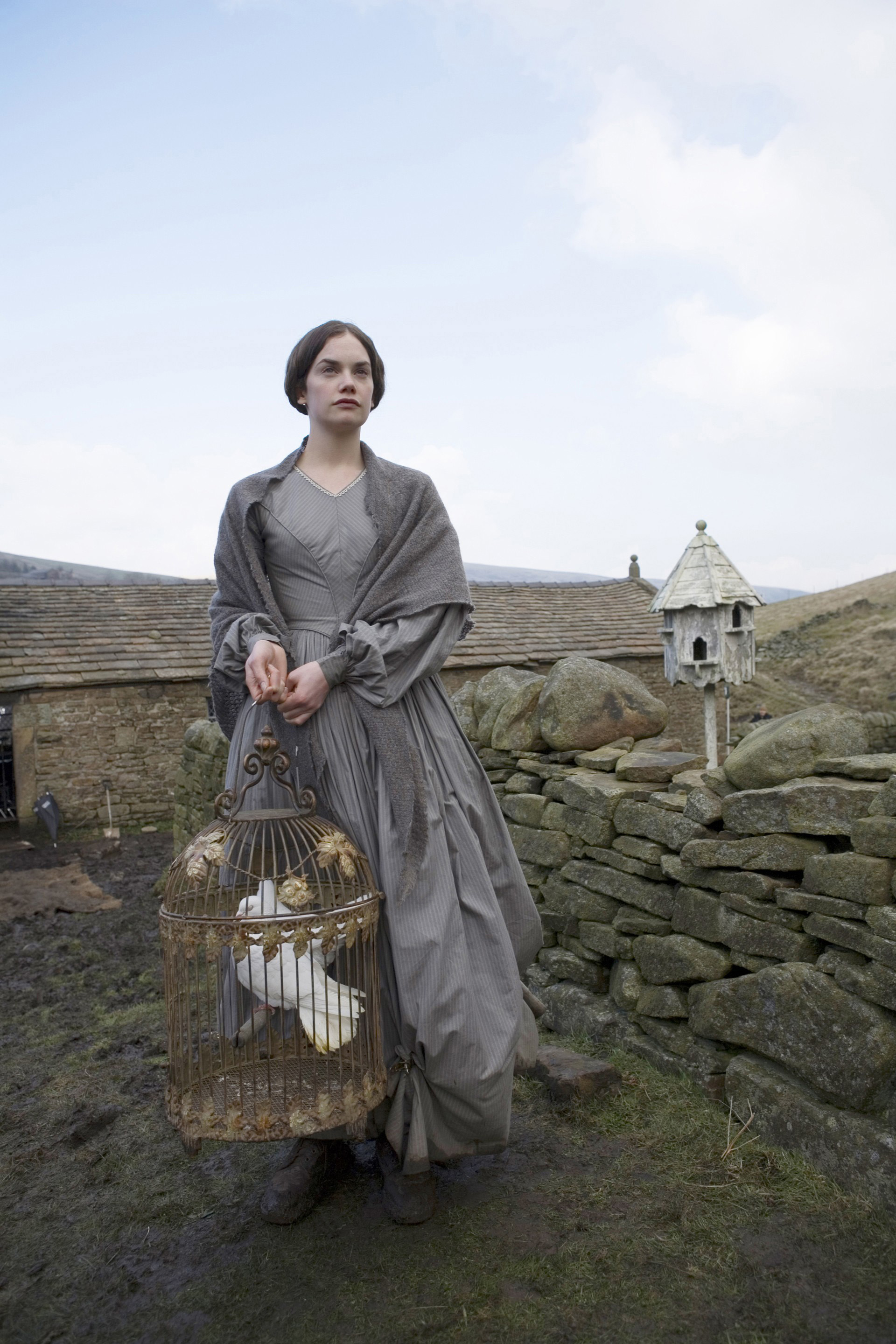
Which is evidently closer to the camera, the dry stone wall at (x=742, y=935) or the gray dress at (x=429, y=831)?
the gray dress at (x=429, y=831)

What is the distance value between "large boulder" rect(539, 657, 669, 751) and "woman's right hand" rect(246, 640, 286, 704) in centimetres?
185

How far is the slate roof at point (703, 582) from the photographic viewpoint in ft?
26.9

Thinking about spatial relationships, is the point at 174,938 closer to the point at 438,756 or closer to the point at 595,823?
the point at 438,756

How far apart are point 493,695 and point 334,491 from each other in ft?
6.81

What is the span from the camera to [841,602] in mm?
26891

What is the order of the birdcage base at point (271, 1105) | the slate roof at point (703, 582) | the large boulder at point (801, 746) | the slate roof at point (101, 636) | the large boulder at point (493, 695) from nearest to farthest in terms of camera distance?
the birdcage base at point (271, 1105) → the large boulder at point (801, 746) → the large boulder at point (493, 695) → the slate roof at point (703, 582) → the slate roof at point (101, 636)

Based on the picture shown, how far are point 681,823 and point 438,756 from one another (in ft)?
3.78

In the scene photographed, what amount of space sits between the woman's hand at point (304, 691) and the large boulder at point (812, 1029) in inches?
63.9

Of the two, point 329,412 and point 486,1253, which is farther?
point 329,412

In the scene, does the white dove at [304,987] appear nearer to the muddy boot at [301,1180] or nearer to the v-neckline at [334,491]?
the muddy boot at [301,1180]

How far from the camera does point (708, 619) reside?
27.1 ft

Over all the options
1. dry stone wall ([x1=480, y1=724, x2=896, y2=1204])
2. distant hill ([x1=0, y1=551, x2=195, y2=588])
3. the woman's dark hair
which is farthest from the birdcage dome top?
distant hill ([x1=0, y1=551, x2=195, y2=588])

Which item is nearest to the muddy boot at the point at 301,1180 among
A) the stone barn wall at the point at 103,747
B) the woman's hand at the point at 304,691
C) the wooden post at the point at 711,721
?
the woman's hand at the point at 304,691

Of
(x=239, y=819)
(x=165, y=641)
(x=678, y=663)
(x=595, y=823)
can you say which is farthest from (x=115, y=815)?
(x=239, y=819)
